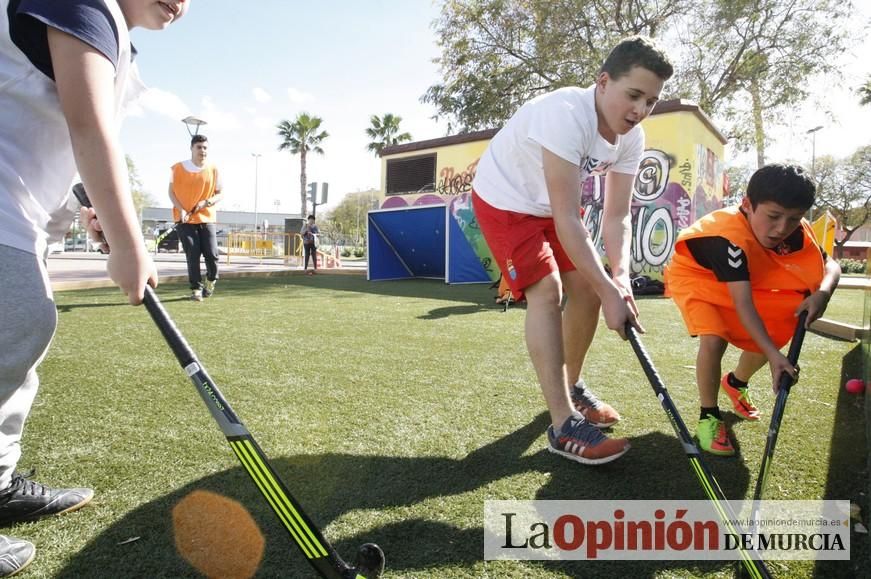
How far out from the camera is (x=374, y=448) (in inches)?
88.4

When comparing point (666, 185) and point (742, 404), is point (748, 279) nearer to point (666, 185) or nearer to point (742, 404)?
point (742, 404)

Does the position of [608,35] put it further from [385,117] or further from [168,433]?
[385,117]

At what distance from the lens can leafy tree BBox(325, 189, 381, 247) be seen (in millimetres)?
62438

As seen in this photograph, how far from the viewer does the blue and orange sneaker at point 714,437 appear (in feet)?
7.55

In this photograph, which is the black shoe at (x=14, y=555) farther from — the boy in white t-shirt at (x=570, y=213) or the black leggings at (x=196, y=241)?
the black leggings at (x=196, y=241)

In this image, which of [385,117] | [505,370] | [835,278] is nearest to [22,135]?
[505,370]

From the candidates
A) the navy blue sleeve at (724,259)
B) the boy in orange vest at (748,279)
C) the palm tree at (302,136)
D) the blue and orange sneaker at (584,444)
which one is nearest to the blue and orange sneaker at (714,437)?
the boy in orange vest at (748,279)

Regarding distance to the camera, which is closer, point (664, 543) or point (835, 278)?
point (664, 543)

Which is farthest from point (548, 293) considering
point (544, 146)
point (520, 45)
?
point (520, 45)

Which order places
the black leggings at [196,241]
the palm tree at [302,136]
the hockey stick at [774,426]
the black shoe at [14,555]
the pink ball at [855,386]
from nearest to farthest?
the black shoe at [14,555], the hockey stick at [774,426], the pink ball at [855,386], the black leggings at [196,241], the palm tree at [302,136]

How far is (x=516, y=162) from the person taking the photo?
95.8 inches

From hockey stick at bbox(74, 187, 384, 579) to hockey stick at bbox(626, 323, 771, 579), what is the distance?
0.94 m

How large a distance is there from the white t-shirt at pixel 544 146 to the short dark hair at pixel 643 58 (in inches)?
Answer: 7.8

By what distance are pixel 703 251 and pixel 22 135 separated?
8.47 feet
